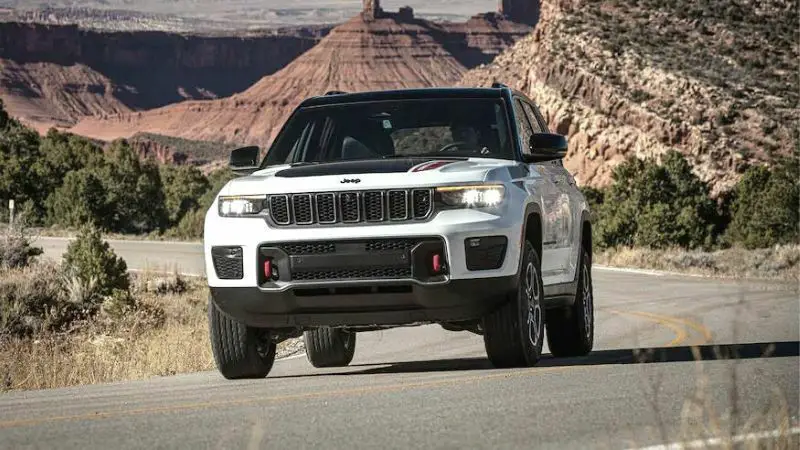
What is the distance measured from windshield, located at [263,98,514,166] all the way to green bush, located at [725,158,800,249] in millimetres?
39482

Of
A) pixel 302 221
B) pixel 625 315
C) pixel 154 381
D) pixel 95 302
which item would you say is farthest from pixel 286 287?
pixel 95 302

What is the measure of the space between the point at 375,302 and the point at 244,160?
196 centimetres

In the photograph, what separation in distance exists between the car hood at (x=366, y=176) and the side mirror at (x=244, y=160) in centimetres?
55

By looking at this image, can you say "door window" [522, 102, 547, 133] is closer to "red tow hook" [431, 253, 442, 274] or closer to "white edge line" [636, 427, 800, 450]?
"red tow hook" [431, 253, 442, 274]

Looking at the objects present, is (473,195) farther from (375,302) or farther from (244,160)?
(244,160)

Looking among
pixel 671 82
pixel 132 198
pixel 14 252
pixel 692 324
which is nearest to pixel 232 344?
pixel 692 324

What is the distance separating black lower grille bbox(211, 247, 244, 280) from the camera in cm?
943

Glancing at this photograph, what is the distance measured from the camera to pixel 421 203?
926 cm

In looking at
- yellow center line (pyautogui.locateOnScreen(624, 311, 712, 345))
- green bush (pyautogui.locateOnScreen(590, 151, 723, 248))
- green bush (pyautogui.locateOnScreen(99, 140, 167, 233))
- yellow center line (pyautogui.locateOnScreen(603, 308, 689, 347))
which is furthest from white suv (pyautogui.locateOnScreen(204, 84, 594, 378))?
green bush (pyautogui.locateOnScreen(99, 140, 167, 233))

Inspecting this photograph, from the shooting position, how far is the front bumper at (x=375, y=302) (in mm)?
9109

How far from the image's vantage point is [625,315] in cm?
1972

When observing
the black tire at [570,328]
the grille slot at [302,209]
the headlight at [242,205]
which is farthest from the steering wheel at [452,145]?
the black tire at [570,328]

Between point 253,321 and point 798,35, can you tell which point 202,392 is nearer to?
point 253,321

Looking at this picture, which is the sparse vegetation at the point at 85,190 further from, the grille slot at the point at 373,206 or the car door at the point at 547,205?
the grille slot at the point at 373,206
